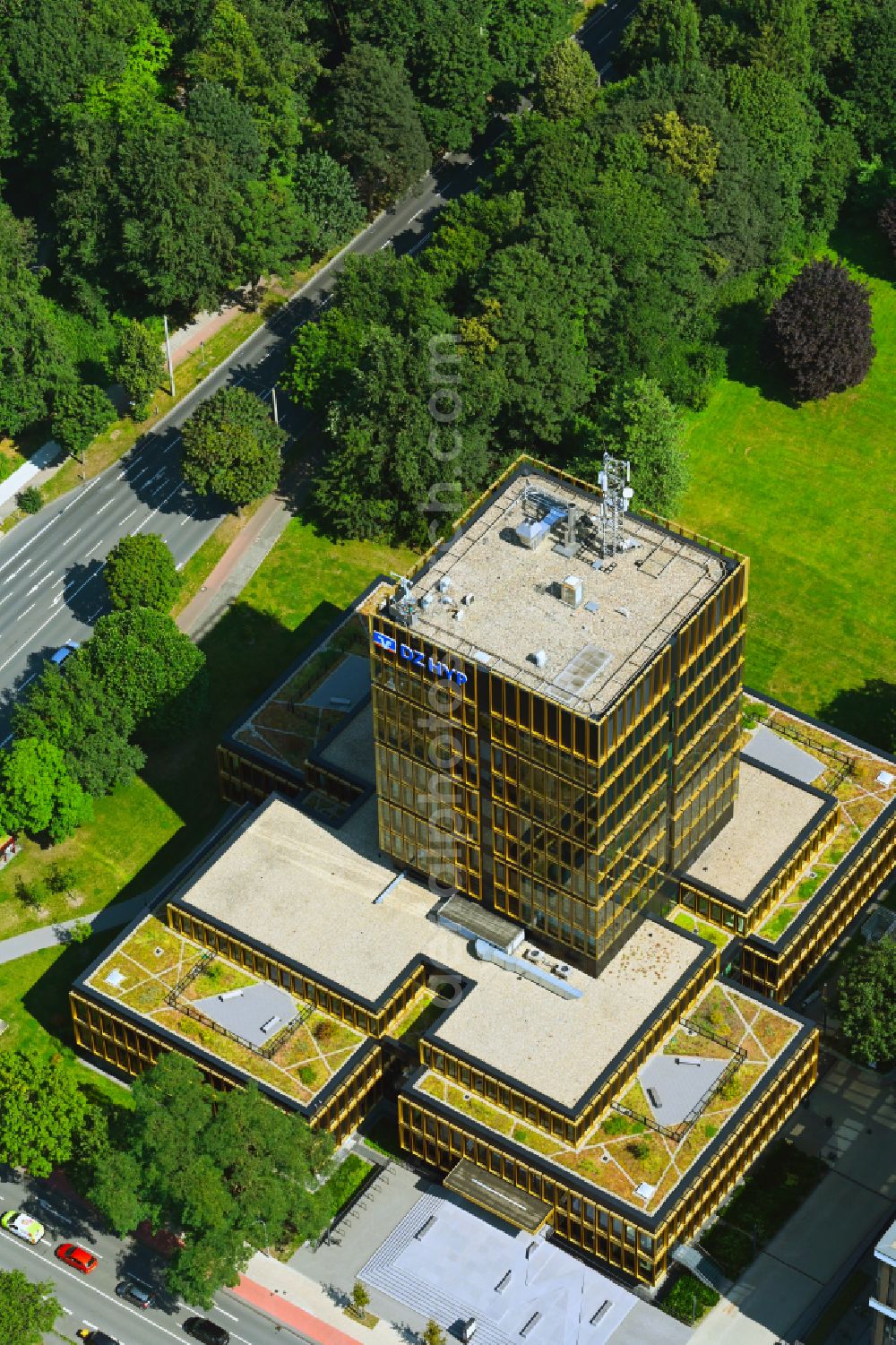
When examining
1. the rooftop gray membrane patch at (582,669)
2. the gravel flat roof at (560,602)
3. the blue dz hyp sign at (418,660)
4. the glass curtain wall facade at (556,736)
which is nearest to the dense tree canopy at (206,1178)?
the glass curtain wall facade at (556,736)

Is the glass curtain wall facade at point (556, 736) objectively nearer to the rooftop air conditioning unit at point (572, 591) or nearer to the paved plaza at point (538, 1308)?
the rooftop air conditioning unit at point (572, 591)

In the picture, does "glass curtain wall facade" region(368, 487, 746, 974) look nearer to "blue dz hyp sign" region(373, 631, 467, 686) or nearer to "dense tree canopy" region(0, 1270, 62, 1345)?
"blue dz hyp sign" region(373, 631, 467, 686)

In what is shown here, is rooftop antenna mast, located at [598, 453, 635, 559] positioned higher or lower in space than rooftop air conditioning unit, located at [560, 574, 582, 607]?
higher

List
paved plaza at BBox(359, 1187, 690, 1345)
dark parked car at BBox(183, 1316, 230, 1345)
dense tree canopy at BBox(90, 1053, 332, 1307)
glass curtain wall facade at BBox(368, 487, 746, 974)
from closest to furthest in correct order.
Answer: glass curtain wall facade at BBox(368, 487, 746, 974) < dense tree canopy at BBox(90, 1053, 332, 1307) < paved plaza at BBox(359, 1187, 690, 1345) < dark parked car at BBox(183, 1316, 230, 1345)

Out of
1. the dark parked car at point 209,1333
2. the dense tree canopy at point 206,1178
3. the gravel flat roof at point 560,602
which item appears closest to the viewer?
the gravel flat roof at point 560,602

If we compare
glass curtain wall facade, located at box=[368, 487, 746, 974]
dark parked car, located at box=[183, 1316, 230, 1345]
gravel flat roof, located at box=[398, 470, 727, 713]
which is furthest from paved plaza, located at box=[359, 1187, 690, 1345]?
gravel flat roof, located at box=[398, 470, 727, 713]

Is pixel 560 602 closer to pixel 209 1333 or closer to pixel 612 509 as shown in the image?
pixel 612 509

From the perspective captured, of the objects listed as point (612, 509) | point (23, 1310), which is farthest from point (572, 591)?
point (23, 1310)
